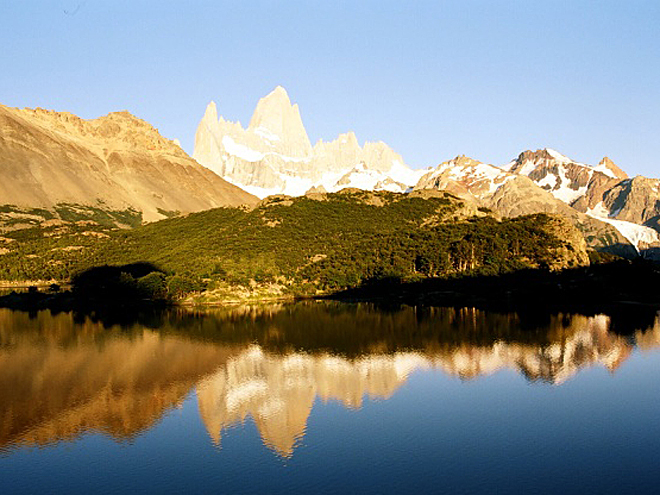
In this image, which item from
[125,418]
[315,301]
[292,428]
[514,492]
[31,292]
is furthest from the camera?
[31,292]

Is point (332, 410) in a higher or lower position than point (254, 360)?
lower

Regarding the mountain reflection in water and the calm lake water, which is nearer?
the calm lake water

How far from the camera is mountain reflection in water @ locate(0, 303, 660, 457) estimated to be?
70.5m

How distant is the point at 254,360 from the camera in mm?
98875

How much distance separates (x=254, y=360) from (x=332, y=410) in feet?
96.5

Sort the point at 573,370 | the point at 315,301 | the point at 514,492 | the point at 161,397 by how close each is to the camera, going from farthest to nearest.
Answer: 1. the point at 315,301
2. the point at 573,370
3. the point at 161,397
4. the point at 514,492

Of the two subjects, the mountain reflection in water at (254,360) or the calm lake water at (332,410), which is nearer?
the calm lake water at (332,410)

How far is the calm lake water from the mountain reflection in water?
369mm

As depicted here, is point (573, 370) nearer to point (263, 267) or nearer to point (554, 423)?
point (554, 423)

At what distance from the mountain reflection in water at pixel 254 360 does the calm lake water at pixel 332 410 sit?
14.5 inches

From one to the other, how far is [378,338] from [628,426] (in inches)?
2114

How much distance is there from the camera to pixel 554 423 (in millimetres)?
66625

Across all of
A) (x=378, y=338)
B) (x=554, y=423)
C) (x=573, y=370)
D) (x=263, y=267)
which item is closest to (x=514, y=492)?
(x=554, y=423)

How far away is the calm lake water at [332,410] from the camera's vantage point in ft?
173
